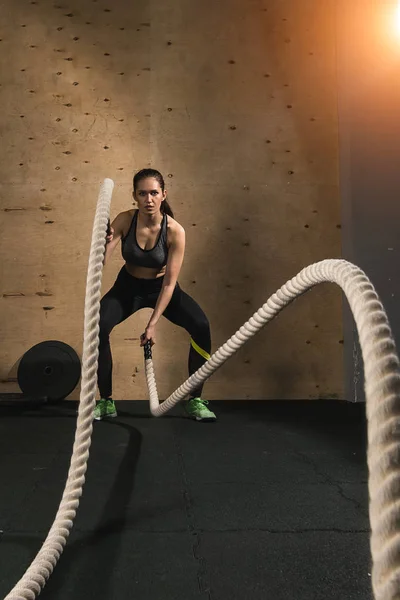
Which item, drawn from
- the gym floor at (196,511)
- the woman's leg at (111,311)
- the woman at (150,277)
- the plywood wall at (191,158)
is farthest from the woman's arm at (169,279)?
the plywood wall at (191,158)

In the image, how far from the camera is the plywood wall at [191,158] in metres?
3.30

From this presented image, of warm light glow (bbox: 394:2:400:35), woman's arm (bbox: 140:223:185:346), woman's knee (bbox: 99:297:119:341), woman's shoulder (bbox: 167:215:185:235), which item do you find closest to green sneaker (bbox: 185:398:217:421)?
woman's arm (bbox: 140:223:185:346)

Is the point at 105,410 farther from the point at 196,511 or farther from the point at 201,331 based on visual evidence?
the point at 196,511

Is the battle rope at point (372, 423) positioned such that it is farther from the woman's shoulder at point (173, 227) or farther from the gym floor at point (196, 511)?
the woman's shoulder at point (173, 227)

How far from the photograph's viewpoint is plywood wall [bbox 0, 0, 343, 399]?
130 inches

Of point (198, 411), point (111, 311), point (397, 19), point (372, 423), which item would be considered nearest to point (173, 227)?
point (111, 311)

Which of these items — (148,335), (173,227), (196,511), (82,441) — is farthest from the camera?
(173,227)

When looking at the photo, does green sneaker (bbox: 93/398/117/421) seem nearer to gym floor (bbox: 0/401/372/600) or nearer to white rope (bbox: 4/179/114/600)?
gym floor (bbox: 0/401/372/600)

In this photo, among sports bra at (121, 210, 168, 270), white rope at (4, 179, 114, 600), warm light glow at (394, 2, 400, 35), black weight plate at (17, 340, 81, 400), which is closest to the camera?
white rope at (4, 179, 114, 600)

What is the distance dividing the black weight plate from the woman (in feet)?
1.54

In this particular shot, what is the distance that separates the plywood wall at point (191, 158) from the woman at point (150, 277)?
26.6 inches

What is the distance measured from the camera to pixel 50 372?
3043mm

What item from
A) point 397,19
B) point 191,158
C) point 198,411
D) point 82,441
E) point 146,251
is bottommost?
point 198,411

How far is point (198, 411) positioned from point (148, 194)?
118cm
